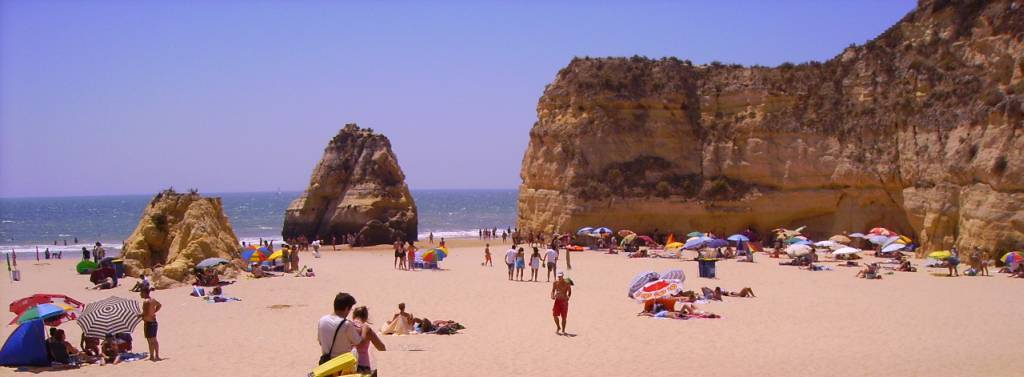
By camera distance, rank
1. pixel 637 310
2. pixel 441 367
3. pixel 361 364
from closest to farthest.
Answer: pixel 361 364, pixel 441 367, pixel 637 310

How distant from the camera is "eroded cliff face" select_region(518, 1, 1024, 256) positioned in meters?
32.5

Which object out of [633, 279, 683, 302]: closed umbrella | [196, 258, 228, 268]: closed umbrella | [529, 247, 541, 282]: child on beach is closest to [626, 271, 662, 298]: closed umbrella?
[633, 279, 683, 302]: closed umbrella

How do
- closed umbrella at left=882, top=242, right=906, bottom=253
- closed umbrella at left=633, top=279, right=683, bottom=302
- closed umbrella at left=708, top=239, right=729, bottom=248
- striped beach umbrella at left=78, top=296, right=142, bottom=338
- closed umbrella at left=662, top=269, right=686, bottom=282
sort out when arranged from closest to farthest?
striped beach umbrella at left=78, top=296, right=142, bottom=338
closed umbrella at left=633, top=279, right=683, bottom=302
closed umbrella at left=662, top=269, right=686, bottom=282
closed umbrella at left=882, top=242, right=906, bottom=253
closed umbrella at left=708, top=239, right=729, bottom=248

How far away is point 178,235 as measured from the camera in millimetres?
26562

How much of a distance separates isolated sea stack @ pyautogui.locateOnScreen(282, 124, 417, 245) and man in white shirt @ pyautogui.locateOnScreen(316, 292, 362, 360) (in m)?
38.8

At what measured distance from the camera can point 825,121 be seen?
3978 cm

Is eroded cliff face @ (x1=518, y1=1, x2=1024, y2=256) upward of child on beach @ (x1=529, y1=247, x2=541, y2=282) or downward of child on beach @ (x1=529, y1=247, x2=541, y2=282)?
upward

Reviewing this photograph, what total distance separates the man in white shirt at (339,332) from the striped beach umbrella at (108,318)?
7.31 meters

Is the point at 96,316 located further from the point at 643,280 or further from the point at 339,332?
the point at 643,280

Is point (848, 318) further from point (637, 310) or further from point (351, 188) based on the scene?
point (351, 188)

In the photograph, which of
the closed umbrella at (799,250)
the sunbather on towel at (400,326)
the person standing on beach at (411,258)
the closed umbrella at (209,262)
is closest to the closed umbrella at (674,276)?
the sunbather on towel at (400,326)

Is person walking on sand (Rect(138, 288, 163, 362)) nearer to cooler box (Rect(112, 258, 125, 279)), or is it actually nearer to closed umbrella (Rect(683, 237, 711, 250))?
cooler box (Rect(112, 258, 125, 279))

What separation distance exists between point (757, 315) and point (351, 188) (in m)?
34.6

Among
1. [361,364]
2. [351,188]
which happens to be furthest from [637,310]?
[351,188]
